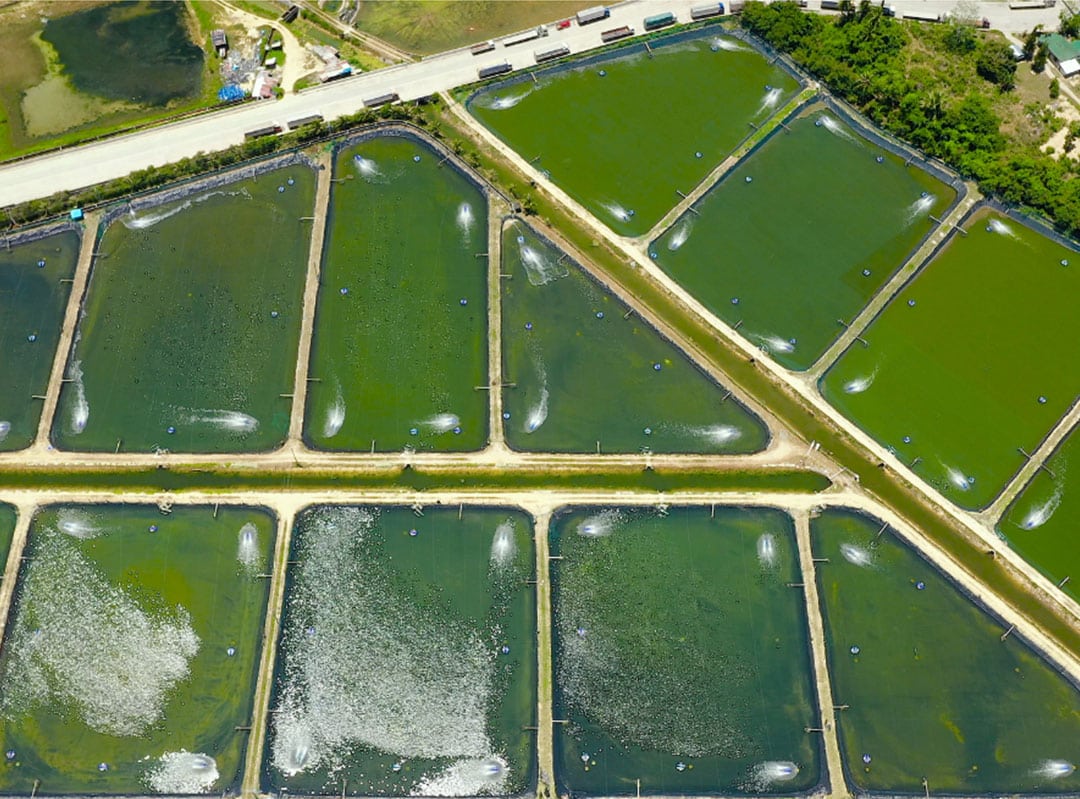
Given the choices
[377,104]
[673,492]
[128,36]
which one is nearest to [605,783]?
[673,492]

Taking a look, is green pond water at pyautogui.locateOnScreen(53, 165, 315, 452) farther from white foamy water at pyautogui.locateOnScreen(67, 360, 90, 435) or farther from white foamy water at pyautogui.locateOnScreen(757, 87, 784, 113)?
white foamy water at pyautogui.locateOnScreen(757, 87, 784, 113)

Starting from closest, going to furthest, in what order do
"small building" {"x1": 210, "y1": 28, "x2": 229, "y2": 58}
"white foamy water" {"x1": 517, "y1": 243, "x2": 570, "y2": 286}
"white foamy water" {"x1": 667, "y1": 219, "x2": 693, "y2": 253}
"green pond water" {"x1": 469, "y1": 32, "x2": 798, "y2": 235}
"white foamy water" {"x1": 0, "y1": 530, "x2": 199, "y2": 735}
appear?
"white foamy water" {"x1": 0, "y1": 530, "x2": 199, "y2": 735} → "white foamy water" {"x1": 517, "y1": 243, "x2": 570, "y2": 286} → "white foamy water" {"x1": 667, "y1": 219, "x2": 693, "y2": 253} → "green pond water" {"x1": 469, "y1": 32, "x2": 798, "y2": 235} → "small building" {"x1": 210, "y1": 28, "x2": 229, "y2": 58}

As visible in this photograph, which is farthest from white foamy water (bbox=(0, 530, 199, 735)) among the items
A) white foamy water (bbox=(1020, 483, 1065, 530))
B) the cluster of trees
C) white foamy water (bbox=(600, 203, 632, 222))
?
the cluster of trees

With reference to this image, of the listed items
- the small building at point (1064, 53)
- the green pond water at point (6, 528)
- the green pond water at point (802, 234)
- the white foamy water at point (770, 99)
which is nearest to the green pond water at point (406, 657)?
the green pond water at point (6, 528)

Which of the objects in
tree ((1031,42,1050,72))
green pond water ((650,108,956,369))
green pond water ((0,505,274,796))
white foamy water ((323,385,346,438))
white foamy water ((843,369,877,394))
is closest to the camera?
green pond water ((0,505,274,796))

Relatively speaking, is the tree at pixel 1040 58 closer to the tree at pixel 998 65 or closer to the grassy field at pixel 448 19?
the tree at pixel 998 65

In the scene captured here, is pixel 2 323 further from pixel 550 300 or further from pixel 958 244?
pixel 958 244
